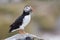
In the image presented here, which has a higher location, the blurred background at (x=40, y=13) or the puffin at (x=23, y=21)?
the blurred background at (x=40, y=13)

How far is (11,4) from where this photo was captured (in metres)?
2.74

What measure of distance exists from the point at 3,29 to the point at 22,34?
94cm

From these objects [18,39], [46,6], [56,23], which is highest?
[46,6]

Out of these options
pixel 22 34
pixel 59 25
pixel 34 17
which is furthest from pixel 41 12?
pixel 22 34

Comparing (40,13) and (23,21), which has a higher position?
(40,13)

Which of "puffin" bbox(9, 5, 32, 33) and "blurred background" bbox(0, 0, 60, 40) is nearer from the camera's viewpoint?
"puffin" bbox(9, 5, 32, 33)

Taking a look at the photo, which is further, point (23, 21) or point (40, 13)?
point (40, 13)

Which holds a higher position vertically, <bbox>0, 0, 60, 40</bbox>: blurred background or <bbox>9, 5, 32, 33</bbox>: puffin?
<bbox>0, 0, 60, 40</bbox>: blurred background

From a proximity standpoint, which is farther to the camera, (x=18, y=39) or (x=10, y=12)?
(x=10, y=12)

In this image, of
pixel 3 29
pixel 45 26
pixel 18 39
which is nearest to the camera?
pixel 18 39

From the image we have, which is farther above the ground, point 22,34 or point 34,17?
point 34,17

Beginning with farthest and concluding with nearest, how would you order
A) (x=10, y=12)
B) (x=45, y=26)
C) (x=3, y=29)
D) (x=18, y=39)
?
1. (x=45, y=26)
2. (x=10, y=12)
3. (x=3, y=29)
4. (x=18, y=39)

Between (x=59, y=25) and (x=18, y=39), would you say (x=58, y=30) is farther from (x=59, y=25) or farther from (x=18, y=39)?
(x=18, y=39)

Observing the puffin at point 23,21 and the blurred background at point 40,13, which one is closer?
the puffin at point 23,21
